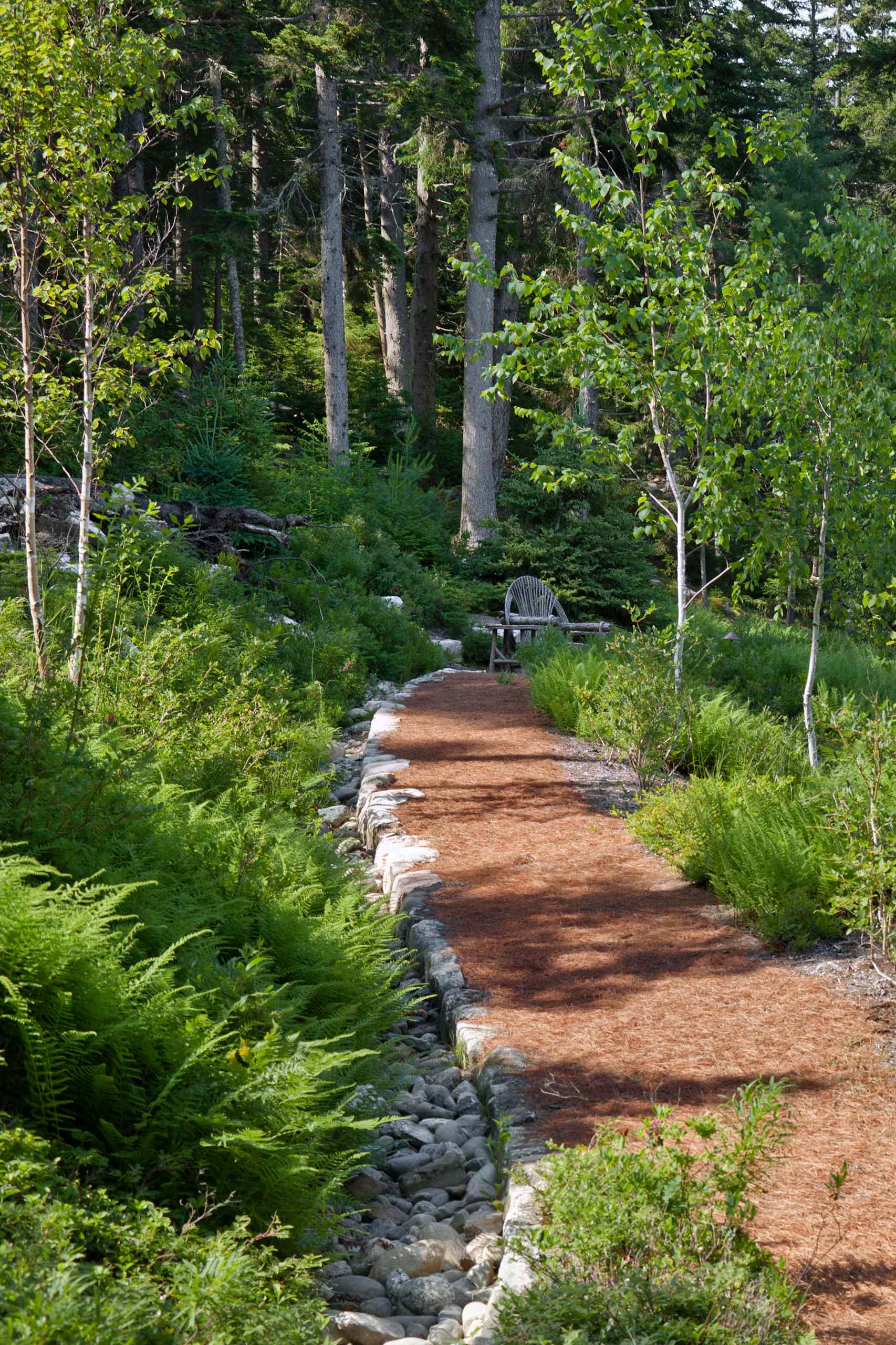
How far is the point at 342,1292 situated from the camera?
2.76 meters

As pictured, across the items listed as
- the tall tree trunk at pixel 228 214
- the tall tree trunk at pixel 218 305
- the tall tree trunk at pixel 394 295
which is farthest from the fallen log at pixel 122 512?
the tall tree trunk at pixel 394 295

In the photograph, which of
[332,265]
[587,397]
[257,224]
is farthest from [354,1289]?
[587,397]

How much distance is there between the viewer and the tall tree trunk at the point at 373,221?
2491 centimetres

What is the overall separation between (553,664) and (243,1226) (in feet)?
24.3

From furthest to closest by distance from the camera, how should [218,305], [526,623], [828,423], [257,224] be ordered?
[218,305]
[257,224]
[526,623]
[828,423]

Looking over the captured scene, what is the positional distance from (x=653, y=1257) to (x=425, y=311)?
21350 mm

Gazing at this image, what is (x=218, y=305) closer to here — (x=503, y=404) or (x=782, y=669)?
(x=503, y=404)

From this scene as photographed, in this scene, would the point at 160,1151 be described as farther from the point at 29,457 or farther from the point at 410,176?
the point at 410,176

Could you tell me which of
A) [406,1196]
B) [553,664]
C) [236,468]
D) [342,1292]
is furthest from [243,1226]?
[236,468]

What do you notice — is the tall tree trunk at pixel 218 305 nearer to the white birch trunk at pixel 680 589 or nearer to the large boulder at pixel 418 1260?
the white birch trunk at pixel 680 589

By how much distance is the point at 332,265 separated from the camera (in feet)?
54.4

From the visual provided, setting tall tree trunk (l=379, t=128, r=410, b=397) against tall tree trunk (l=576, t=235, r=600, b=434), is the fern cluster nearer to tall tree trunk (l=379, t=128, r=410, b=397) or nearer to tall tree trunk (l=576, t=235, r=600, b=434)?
tall tree trunk (l=576, t=235, r=600, b=434)

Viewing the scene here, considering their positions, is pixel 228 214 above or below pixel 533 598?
above

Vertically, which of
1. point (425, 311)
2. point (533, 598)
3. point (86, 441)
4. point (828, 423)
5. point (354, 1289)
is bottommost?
point (354, 1289)
